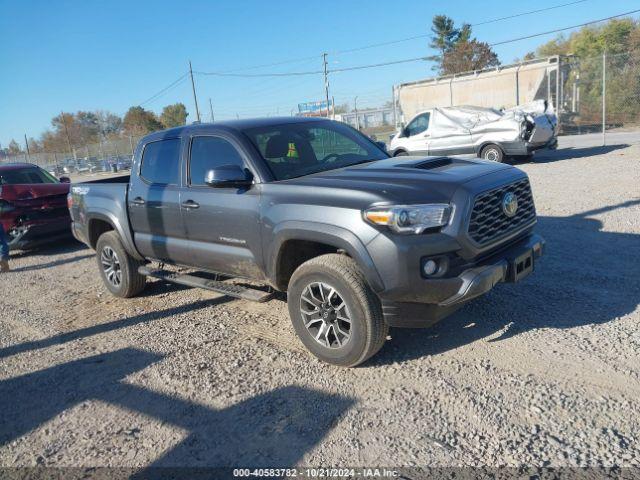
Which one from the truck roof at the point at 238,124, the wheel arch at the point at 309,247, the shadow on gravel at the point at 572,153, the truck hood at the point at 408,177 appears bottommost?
the shadow on gravel at the point at 572,153

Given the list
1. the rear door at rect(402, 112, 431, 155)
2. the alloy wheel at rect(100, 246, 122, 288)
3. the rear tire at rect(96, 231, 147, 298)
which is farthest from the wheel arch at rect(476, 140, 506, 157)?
the alloy wheel at rect(100, 246, 122, 288)

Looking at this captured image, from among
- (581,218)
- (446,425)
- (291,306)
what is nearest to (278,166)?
→ (291,306)

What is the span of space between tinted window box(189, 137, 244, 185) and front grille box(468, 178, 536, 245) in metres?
2.10

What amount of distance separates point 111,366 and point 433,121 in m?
13.4

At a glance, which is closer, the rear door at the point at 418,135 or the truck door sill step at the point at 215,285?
the truck door sill step at the point at 215,285

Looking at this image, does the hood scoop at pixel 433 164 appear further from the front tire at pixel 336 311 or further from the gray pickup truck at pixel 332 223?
the front tire at pixel 336 311

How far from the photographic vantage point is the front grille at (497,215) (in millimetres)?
3578

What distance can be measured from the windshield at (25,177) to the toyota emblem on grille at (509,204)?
933 centimetres

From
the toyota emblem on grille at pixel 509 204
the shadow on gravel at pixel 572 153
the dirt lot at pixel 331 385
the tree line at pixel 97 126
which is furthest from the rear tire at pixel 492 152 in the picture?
the tree line at pixel 97 126

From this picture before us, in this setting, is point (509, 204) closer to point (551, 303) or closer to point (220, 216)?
point (551, 303)

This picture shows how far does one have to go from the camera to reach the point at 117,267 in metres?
6.33

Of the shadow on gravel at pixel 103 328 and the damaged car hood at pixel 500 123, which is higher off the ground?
the damaged car hood at pixel 500 123

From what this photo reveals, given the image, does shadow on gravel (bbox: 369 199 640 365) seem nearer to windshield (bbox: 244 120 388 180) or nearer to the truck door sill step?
the truck door sill step

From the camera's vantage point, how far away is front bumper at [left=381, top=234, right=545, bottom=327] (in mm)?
3430
